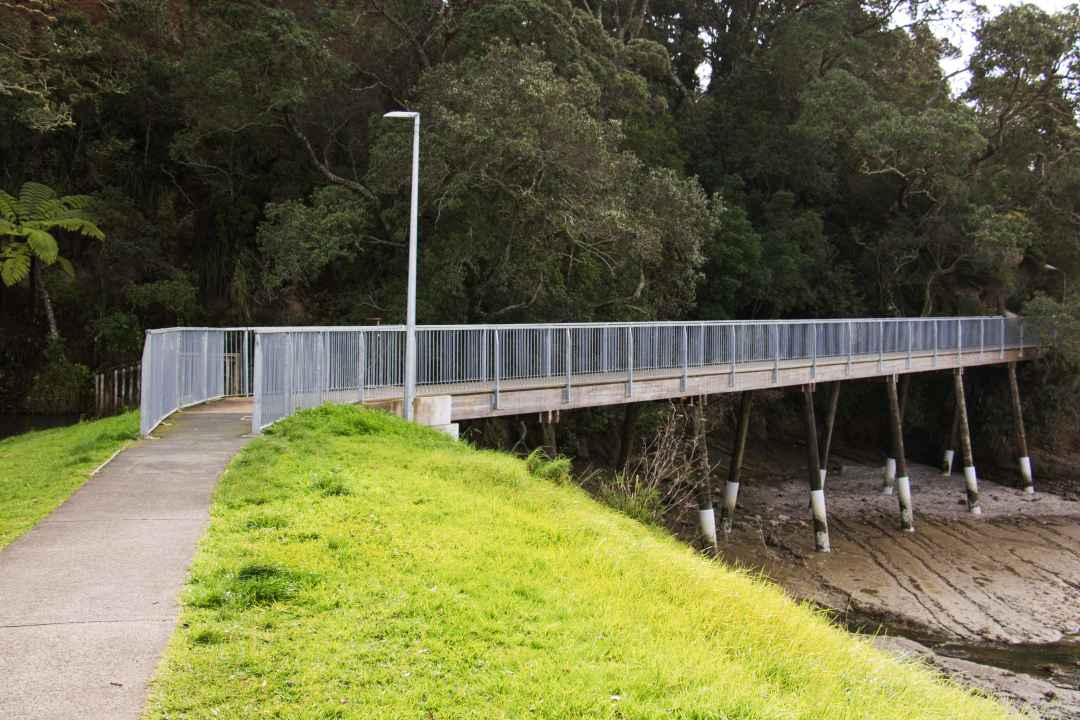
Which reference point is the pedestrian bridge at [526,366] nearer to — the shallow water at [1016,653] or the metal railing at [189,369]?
the metal railing at [189,369]

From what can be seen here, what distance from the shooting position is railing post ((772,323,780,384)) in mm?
20859

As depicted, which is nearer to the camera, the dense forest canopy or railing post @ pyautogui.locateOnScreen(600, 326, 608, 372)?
railing post @ pyautogui.locateOnScreen(600, 326, 608, 372)


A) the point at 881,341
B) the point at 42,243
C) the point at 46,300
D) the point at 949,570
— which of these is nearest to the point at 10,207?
the point at 42,243

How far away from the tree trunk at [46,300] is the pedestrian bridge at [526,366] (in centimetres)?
1037

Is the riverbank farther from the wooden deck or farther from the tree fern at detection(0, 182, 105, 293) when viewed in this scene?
the tree fern at detection(0, 182, 105, 293)

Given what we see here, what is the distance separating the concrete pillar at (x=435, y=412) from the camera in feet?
46.6

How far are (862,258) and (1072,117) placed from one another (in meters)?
8.32

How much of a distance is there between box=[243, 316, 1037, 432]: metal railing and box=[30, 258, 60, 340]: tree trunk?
52.4ft

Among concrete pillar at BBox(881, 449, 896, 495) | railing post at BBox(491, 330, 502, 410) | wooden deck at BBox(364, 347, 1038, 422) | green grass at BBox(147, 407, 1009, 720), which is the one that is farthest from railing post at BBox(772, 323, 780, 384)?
green grass at BBox(147, 407, 1009, 720)

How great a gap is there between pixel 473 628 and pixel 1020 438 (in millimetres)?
29015

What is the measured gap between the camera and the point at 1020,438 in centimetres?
2952

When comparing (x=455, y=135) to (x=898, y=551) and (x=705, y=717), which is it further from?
(x=705, y=717)

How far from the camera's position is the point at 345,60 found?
25.0m

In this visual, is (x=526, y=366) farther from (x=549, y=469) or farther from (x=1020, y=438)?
(x=1020, y=438)
